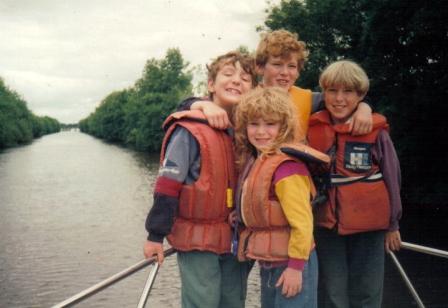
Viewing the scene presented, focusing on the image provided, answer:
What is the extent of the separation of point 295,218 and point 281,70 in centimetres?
114

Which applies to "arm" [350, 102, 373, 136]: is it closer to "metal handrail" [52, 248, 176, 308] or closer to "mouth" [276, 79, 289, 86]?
"mouth" [276, 79, 289, 86]

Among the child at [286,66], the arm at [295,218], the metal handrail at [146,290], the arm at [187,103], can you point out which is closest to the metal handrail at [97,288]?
the metal handrail at [146,290]

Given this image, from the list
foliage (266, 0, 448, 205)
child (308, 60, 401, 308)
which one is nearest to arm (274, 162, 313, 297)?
child (308, 60, 401, 308)

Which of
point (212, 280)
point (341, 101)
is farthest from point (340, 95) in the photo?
point (212, 280)

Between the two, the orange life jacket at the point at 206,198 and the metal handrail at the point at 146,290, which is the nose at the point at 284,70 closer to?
the orange life jacket at the point at 206,198

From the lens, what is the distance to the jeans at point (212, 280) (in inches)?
115

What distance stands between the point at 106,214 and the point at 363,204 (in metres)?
19.5

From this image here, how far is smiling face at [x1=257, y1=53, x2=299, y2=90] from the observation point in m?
3.41

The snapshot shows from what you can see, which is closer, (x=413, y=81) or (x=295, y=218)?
(x=295, y=218)

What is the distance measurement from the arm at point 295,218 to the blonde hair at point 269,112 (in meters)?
0.18

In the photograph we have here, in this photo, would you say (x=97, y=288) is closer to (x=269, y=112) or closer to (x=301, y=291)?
(x=301, y=291)

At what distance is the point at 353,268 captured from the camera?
3.35 meters

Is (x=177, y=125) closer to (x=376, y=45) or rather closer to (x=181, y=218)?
(x=181, y=218)

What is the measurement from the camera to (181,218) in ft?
9.76
